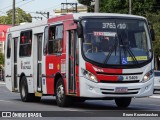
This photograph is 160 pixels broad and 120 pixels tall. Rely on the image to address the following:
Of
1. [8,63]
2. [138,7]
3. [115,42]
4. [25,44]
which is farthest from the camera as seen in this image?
[138,7]

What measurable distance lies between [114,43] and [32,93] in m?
6.15

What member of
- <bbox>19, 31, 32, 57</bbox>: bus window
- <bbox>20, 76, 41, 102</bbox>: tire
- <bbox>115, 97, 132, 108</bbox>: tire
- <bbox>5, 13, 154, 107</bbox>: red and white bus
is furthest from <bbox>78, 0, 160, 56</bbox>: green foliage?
<bbox>5, 13, 154, 107</bbox>: red and white bus

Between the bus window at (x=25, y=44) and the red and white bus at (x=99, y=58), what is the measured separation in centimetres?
229

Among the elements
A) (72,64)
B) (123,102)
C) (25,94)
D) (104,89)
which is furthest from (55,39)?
(25,94)

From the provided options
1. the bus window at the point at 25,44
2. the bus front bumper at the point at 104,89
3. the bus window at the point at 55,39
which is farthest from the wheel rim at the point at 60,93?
the bus window at the point at 25,44

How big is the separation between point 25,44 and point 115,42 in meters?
6.18

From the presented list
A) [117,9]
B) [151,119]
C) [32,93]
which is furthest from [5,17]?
[151,119]

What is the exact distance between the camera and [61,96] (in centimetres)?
2094

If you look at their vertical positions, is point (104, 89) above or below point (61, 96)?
above

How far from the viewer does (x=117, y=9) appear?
240 ft

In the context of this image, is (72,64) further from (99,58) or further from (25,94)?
(25,94)

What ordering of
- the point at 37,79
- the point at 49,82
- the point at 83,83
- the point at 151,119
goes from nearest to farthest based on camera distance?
the point at 151,119
the point at 83,83
the point at 49,82
the point at 37,79

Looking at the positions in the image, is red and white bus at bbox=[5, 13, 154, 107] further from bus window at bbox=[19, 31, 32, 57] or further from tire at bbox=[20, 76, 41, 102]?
tire at bbox=[20, 76, 41, 102]

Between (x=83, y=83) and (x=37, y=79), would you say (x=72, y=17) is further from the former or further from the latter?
(x=37, y=79)
